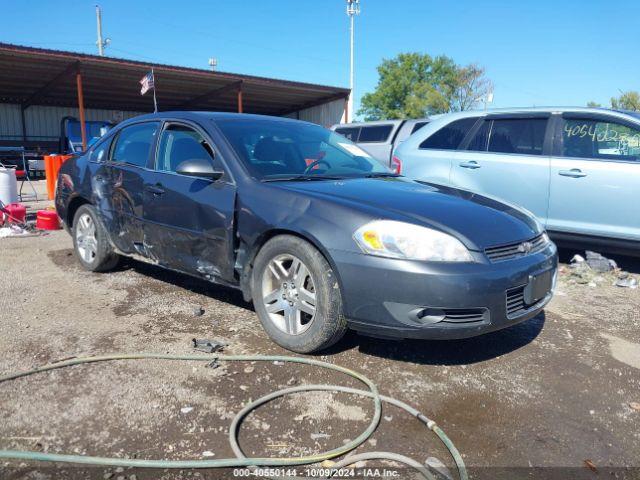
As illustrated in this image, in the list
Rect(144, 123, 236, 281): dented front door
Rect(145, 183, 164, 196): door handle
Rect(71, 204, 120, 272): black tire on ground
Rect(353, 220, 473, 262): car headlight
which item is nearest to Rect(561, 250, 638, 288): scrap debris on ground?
Rect(353, 220, 473, 262): car headlight

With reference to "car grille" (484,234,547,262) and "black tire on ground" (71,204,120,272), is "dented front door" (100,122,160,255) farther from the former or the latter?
"car grille" (484,234,547,262)

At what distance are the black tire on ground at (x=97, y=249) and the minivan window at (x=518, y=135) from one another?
4.30m

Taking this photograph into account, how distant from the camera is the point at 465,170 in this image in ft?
19.3

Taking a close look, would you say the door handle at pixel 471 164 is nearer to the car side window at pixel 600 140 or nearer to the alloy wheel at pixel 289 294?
the car side window at pixel 600 140

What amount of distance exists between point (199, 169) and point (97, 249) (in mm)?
2059

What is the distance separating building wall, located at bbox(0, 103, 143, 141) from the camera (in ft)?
95.8

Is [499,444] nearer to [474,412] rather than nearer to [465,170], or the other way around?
[474,412]

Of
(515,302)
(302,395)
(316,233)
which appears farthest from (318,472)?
(515,302)

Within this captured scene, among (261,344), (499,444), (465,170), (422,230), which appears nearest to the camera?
(499,444)

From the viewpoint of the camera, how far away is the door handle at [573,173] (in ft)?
16.9

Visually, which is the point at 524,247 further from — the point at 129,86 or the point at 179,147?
the point at 129,86

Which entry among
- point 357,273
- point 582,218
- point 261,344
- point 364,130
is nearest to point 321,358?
point 261,344

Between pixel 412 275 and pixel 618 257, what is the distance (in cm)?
456

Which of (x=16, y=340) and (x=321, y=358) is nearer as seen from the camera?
(x=321, y=358)
